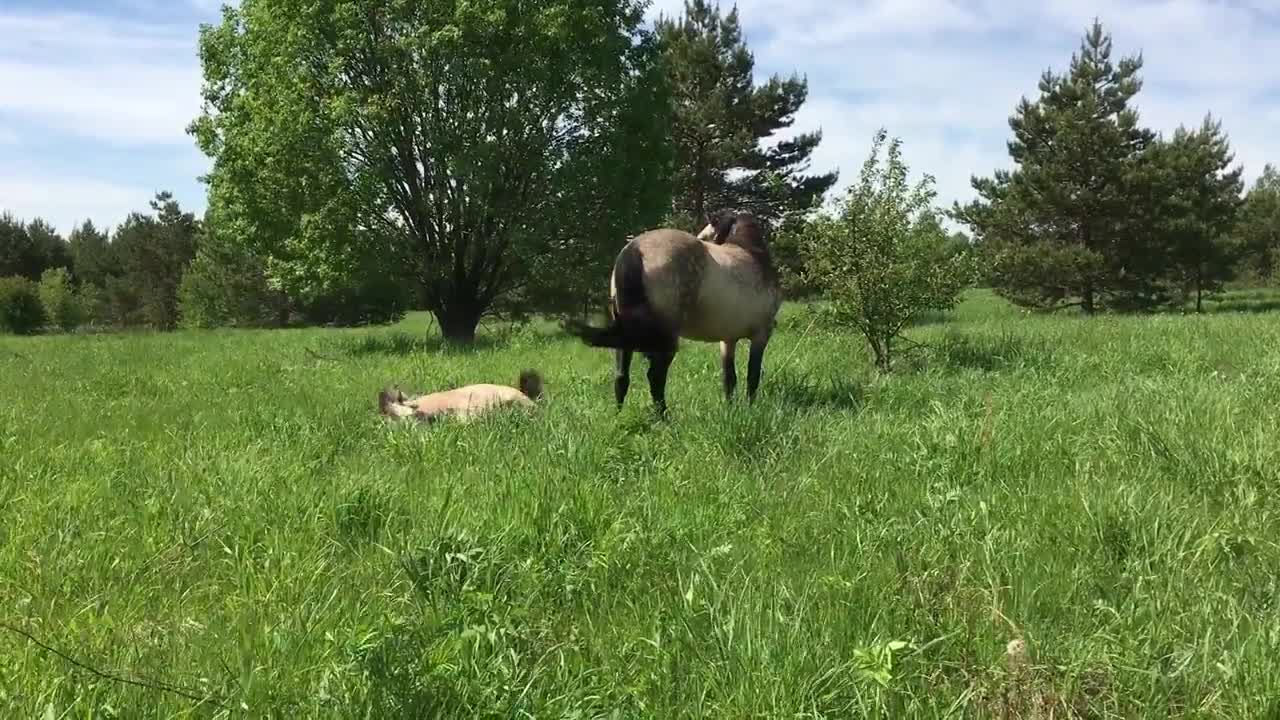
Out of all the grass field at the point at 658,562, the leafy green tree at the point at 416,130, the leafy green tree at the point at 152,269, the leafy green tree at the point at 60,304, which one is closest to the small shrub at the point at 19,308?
the leafy green tree at the point at 60,304

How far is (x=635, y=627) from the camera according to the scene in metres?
2.75

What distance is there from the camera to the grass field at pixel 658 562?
2.31 metres

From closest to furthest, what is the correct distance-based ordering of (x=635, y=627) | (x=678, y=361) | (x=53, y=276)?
(x=635, y=627)
(x=678, y=361)
(x=53, y=276)

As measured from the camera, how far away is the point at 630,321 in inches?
249

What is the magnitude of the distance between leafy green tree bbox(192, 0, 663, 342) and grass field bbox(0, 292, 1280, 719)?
469 inches

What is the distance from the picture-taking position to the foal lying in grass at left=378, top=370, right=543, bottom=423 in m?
6.36

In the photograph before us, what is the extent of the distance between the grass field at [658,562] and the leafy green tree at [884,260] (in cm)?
353

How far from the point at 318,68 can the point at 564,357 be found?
1103 cm

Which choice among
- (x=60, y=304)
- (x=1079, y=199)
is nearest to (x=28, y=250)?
(x=60, y=304)

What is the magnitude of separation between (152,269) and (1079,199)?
65503mm

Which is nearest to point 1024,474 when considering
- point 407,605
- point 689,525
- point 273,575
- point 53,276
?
point 689,525

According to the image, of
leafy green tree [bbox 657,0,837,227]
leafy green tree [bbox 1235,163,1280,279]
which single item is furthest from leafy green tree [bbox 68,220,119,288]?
leafy green tree [bbox 1235,163,1280,279]

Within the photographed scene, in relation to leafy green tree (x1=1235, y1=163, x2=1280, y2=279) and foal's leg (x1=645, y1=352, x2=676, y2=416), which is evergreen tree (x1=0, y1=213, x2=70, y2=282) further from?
leafy green tree (x1=1235, y1=163, x2=1280, y2=279)

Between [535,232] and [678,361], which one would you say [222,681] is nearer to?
[678,361]
